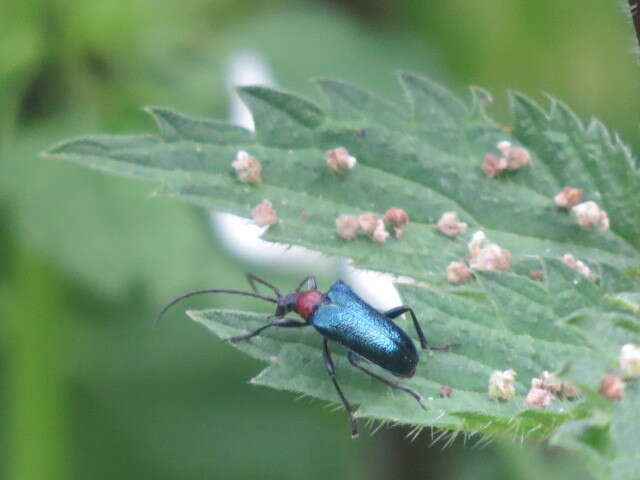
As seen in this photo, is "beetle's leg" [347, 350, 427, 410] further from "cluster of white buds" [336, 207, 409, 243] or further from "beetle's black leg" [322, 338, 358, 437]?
"cluster of white buds" [336, 207, 409, 243]

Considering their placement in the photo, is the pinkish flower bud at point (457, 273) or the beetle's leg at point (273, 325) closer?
the beetle's leg at point (273, 325)

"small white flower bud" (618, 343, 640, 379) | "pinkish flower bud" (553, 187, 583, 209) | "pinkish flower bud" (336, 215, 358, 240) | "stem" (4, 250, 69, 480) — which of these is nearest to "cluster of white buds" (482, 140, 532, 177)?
"pinkish flower bud" (553, 187, 583, 209)

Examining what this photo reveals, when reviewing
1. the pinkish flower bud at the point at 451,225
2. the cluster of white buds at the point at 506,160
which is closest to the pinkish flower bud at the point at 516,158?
the cluster of white buds at the point at 506,160

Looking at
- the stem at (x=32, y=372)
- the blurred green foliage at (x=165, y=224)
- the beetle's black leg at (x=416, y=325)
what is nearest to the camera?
the beetle's black leg at (x=416, y=325)

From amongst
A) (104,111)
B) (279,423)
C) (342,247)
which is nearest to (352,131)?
(342,247)

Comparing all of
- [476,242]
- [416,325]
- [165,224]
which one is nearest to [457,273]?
[476,242]

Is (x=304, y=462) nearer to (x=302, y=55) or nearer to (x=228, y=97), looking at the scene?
(x=228, y=97)

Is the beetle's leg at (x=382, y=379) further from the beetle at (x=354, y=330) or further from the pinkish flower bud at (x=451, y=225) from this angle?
the pinkish flower bud at (x=451, y=225)
